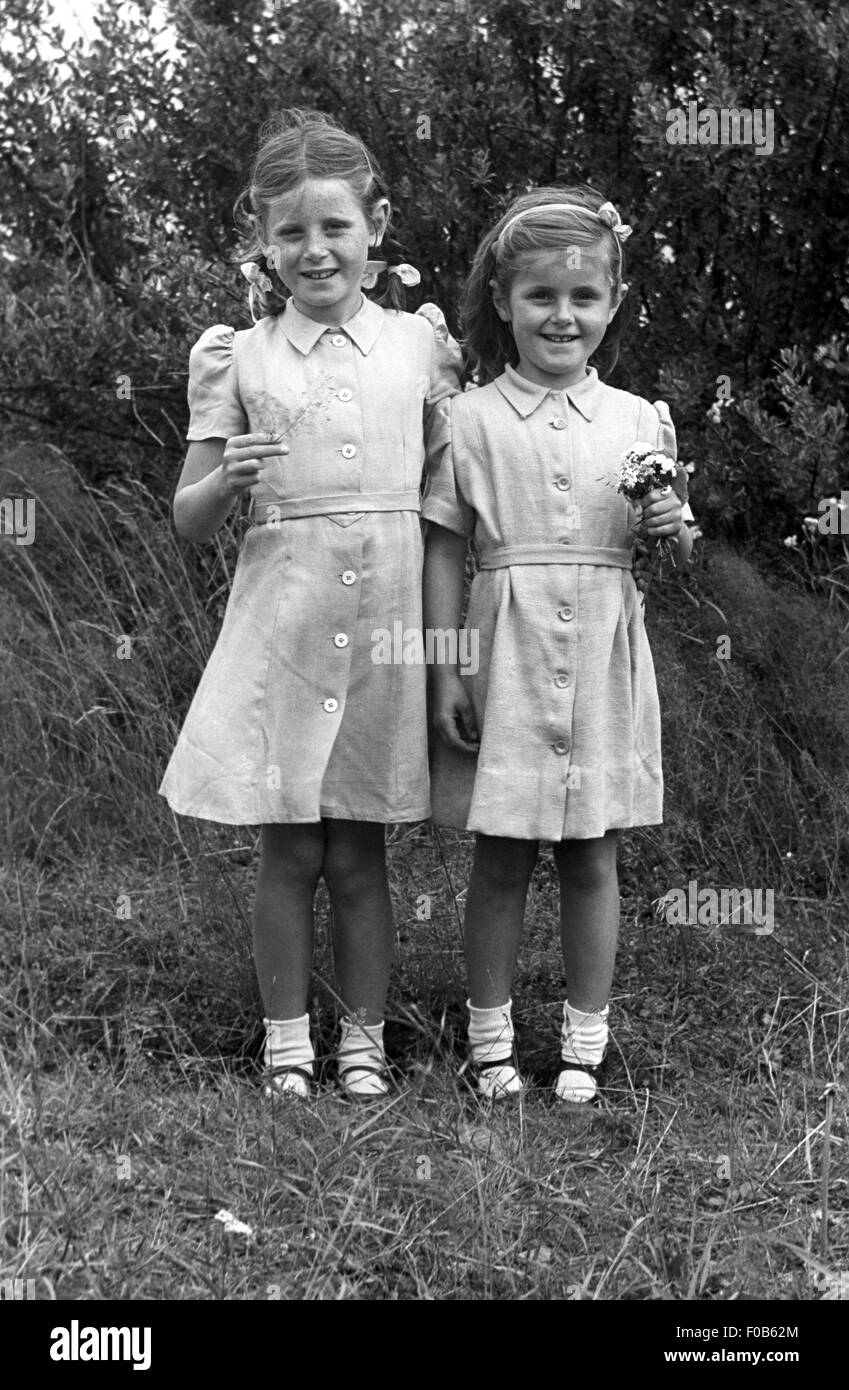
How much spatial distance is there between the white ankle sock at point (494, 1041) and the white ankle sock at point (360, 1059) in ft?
0.62

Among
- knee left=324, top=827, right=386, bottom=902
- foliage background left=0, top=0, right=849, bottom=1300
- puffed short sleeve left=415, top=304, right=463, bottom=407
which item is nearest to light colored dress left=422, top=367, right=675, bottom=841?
puffed short sleeve left=415, top=304, right=463, bottom=407

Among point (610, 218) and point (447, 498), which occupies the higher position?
point (610, 218)

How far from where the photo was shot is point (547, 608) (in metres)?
3.06

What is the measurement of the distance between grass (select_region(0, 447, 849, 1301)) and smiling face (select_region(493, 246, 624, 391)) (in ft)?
4.16

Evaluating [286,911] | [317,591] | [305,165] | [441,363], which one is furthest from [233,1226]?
[305,165]

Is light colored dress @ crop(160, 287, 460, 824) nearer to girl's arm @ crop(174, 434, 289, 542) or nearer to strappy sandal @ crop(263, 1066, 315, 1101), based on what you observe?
girl's arm @ crop(174, 434, 289, 542)

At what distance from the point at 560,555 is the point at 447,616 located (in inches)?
9.8

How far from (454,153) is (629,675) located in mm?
2269

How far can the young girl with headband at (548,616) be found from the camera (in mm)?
3066

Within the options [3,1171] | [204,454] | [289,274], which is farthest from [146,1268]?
[289,274]

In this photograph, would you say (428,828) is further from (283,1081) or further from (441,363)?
(441,363)

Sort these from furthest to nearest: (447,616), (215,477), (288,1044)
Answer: (288,1044) < (447,616) < (215,477)

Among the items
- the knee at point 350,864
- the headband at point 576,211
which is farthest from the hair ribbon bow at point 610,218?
the knee at point 350,864

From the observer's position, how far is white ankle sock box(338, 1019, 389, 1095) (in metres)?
3.15
